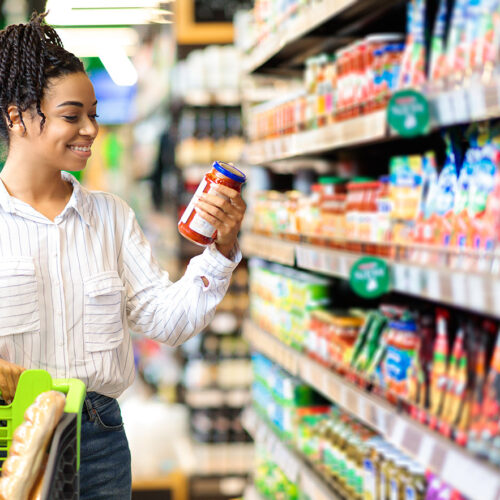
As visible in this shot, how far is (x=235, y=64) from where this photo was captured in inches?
195

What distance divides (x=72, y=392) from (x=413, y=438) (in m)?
0.80

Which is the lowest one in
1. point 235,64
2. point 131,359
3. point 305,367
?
point 305,367

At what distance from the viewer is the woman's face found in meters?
1.75

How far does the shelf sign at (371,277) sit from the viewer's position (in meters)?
2.00

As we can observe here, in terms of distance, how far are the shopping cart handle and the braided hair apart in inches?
22.2

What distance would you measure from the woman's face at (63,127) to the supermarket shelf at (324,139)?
2.35 ft

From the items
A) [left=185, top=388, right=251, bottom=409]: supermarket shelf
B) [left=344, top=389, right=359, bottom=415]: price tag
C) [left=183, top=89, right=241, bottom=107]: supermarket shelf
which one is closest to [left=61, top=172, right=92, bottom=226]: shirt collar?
[left=344, top=389, right=359, bottom=415]: price tag

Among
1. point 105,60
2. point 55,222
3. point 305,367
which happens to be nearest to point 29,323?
point 55,222

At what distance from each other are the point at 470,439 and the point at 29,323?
3.06 feet

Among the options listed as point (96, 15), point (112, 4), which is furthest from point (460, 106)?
point (96, 15)

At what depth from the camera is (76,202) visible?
1.82 m

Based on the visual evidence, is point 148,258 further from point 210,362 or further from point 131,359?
point 210,362

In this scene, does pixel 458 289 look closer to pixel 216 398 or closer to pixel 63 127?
pixel 63 127

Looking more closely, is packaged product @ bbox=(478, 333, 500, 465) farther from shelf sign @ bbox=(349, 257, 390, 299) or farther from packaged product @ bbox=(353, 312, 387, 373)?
packaged product @ bbox=(353, 312, 387, 373)
